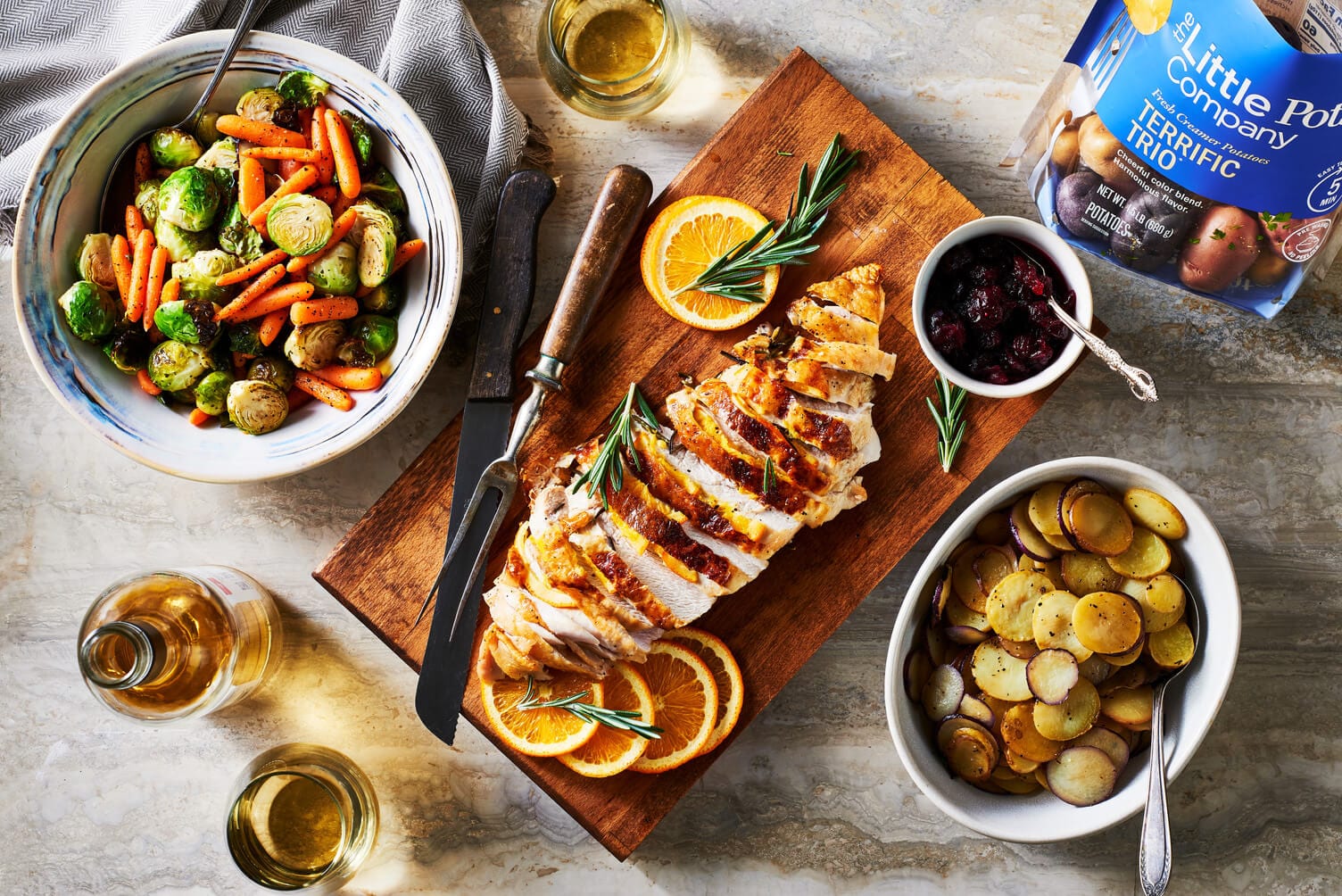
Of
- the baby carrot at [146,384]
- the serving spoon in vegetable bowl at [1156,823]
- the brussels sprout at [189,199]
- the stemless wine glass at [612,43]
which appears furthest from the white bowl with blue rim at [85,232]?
A: the serving spoon in vegetable bowl at [1156,823]

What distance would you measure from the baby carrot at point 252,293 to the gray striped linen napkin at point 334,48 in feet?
2.00

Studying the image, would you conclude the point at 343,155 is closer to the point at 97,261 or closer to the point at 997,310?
the point at 97,261

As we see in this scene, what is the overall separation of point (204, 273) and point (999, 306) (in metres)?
2.27

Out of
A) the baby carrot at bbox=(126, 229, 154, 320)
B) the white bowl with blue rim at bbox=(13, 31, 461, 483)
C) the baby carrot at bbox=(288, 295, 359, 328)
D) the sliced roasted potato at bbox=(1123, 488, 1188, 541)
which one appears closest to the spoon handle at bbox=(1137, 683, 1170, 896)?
the sliced roasted potato at bbox=(1123, 488, 1188, 541)

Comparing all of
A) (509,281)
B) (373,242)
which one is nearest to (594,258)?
(509,281)

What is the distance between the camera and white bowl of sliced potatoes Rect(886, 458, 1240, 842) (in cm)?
258

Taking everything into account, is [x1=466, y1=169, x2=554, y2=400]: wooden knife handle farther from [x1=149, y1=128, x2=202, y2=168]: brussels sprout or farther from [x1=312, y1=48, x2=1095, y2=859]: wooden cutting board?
[x1=149, y1=128, x2=202, y2=168]: brussels sprout

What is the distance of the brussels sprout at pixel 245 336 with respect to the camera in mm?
2709

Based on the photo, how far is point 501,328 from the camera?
9.16 ft

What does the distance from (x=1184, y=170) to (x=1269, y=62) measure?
329 mm

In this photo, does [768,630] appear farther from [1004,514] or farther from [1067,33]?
[1067,33]

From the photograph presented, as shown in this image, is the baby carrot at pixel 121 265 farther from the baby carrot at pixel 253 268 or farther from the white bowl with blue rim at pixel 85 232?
the baby carrot at pixel 253 268

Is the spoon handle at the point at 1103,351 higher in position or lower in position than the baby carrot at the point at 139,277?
higher

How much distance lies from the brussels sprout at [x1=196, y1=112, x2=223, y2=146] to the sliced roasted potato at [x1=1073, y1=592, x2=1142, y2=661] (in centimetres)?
286
